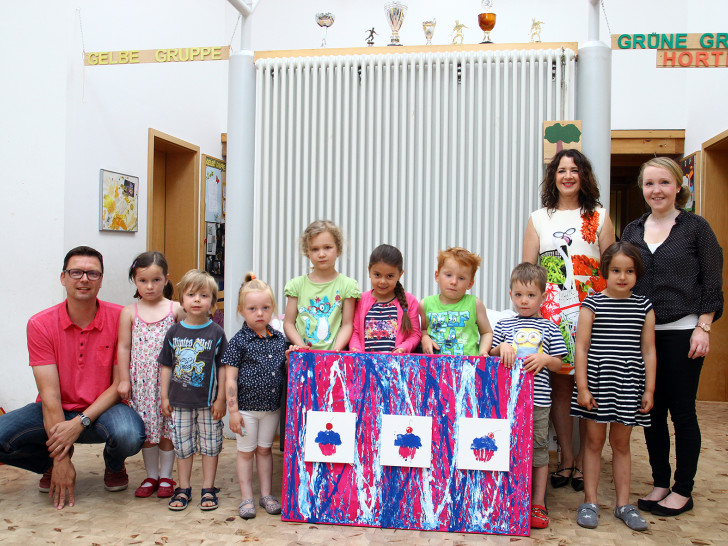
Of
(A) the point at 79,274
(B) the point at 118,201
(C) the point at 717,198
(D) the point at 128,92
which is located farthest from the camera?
(C) the point at 717,198

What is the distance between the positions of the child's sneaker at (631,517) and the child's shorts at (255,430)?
142cm

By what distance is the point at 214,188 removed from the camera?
19.9ft

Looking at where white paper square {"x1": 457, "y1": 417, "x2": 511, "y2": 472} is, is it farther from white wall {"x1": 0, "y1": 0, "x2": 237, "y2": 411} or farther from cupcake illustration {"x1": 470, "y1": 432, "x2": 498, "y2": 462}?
white wall {"x1": 0, "y1": 0, "x2": 237, "y2": 411}

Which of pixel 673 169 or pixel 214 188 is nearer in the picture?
pixel 673 169

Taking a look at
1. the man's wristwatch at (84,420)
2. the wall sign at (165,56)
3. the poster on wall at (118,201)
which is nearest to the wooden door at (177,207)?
the poster on wall at (118,201)

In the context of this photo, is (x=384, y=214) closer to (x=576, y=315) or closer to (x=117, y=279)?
(x=576, y=315)

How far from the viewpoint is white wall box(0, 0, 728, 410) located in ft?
13.0

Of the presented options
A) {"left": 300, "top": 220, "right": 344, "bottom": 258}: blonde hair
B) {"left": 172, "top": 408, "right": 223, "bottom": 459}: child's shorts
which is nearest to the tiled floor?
{"left": 172, "top": 408, "right": 223, "bottom": 459}: child's shorts

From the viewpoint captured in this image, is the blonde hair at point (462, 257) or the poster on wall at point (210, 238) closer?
the blonde hair at point (462, 257)

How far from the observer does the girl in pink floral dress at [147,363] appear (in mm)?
2754

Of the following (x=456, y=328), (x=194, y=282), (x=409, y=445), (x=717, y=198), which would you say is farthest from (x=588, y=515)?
(x=717, y=198)

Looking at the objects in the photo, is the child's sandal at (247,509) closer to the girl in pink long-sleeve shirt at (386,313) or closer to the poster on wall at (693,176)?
the girl in pink long-sleeve shirt at (386,313)

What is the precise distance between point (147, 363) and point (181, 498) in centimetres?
59

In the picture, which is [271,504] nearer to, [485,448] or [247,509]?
[247,509]
